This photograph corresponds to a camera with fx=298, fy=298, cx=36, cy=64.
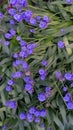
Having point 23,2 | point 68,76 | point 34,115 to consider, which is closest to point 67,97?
point 68,76

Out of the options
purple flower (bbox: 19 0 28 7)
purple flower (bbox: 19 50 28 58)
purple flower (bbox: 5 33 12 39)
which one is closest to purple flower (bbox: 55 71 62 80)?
purple flower (bbox: 19 50 28 58)

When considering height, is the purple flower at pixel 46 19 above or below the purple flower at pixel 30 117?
above

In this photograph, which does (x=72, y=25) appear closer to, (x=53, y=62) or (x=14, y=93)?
(x=53, y=62)

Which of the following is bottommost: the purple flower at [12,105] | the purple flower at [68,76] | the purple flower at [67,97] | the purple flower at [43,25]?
the purple flower at [12,105]

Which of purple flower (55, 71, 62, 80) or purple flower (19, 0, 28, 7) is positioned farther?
purple flower (19, 0, 28, 7)

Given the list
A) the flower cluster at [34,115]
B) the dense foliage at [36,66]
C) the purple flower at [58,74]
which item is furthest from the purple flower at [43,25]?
the flower cluster at [34,115]

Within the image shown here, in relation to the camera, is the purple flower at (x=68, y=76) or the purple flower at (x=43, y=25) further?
the purple flower at (x=43, y=25)

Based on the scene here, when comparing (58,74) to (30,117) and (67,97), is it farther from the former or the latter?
(30,117)

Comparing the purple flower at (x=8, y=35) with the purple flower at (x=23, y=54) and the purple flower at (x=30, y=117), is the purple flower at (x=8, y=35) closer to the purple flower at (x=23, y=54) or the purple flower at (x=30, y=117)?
the purple flower at (x=23, y=54)

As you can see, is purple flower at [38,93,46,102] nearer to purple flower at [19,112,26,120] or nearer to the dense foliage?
the dense foliage
